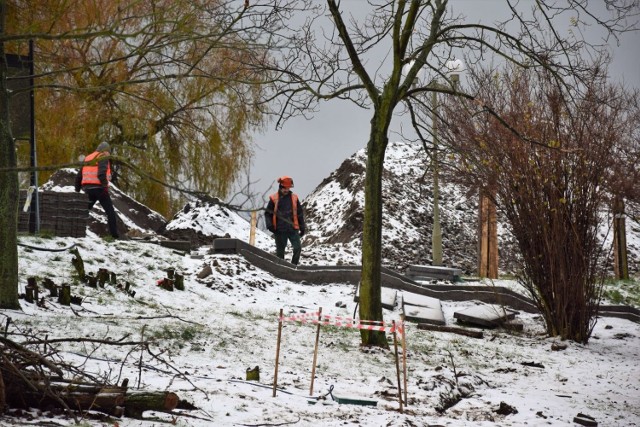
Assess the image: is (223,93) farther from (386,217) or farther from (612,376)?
(612,376)

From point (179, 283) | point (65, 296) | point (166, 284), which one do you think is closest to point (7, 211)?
point (65, 296)

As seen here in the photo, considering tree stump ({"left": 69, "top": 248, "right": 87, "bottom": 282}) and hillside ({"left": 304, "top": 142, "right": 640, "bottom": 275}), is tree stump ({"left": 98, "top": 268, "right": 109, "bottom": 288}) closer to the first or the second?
tree stump ({"left": 69, "top": 248, "right": 87, "bottom": 282})

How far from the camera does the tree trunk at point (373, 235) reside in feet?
34.2

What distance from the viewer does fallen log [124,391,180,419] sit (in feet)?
17.7

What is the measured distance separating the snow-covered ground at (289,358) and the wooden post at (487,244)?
513 centimetres

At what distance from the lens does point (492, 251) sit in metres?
20.2

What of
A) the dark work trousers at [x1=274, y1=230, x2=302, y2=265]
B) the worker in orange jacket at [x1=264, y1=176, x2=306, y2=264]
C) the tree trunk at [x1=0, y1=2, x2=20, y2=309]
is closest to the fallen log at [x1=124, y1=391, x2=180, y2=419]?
the tree trunk at [x1=0, y1=2, x2=20, y2=309]

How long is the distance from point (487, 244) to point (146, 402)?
16.3 m

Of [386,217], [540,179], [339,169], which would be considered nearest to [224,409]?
[540,179]

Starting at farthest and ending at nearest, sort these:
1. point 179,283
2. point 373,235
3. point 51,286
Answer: point 179,283, point 51,286, point 373,235

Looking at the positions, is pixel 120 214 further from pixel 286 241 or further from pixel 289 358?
pixel 289 358

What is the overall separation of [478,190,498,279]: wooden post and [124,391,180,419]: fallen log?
1522 cm

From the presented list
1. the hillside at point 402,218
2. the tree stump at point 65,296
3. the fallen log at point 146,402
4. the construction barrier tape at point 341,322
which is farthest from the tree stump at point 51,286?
the hillside at point 402,218

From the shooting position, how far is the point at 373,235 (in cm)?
1044
